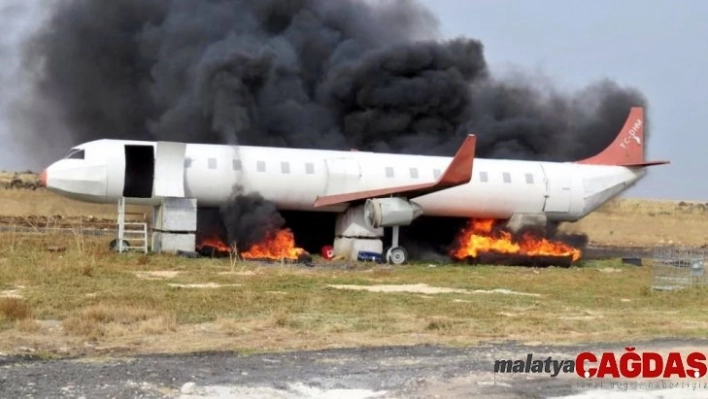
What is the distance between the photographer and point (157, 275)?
2508 centimetres

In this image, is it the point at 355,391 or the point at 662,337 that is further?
the point at 662,337

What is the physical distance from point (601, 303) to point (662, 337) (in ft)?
20.1

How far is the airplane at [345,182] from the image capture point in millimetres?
31828

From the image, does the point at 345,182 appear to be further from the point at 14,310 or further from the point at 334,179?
the point at 14,310

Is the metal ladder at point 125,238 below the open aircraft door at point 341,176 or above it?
below

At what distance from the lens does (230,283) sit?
2372 centimetres

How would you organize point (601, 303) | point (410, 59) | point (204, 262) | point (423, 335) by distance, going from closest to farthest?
1. point (423, 335)
2. point (601, 303)
3. point (204, 262)
4. point (410, 59)

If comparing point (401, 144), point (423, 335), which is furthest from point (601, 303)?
point (401, 144)

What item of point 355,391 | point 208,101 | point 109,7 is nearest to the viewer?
point 355,391

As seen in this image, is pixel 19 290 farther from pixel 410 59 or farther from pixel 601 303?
pixel 410 59

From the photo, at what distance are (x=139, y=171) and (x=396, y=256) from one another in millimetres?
9150

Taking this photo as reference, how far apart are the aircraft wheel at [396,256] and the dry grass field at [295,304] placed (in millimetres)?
1704

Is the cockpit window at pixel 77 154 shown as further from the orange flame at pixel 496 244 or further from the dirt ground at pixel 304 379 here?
the dirt ground at pixel 304 379

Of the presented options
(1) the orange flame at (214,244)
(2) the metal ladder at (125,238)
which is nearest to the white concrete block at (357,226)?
(1) the orange flame at (214,244)
